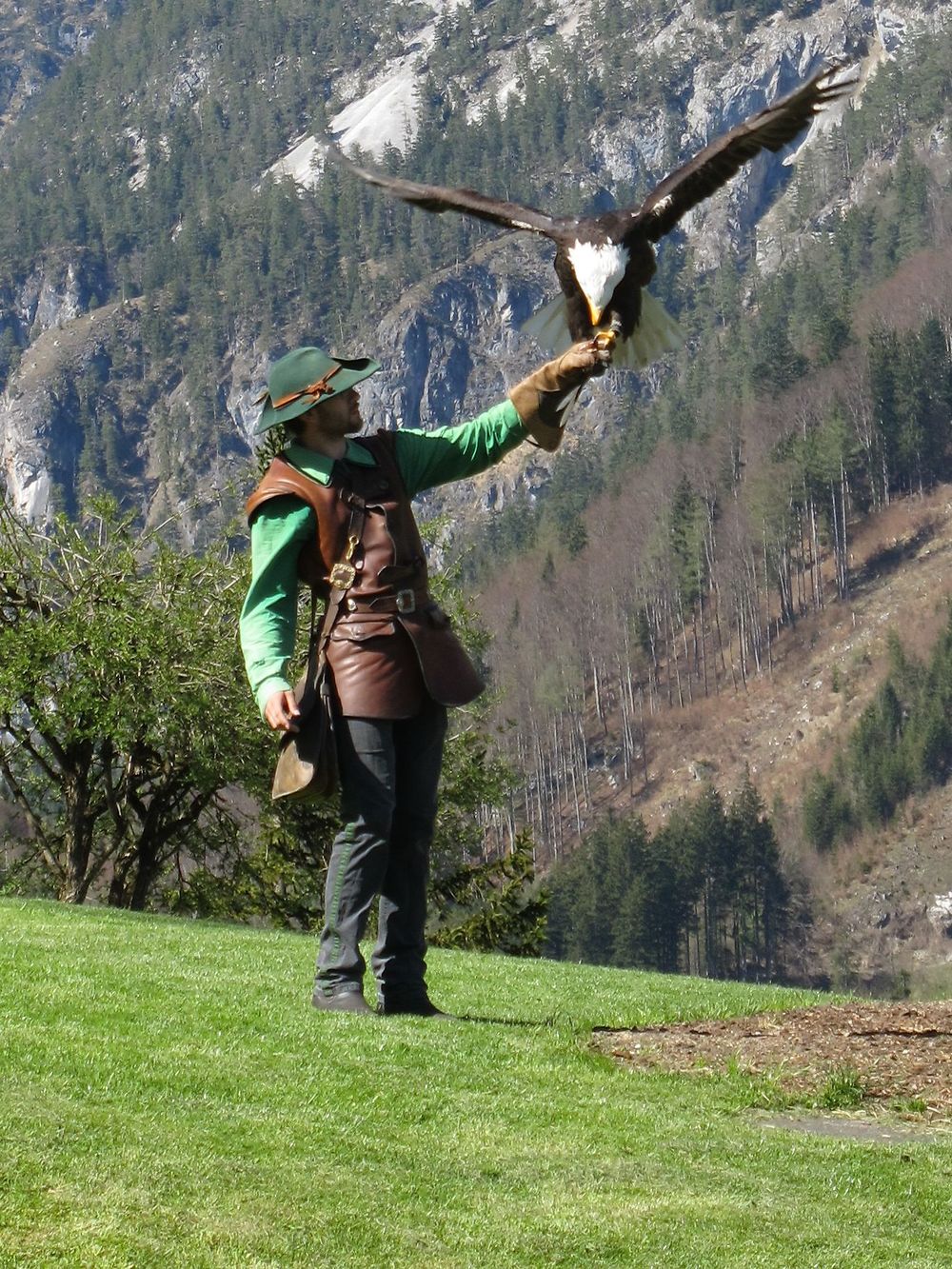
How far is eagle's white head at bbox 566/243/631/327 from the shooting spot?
375 inches

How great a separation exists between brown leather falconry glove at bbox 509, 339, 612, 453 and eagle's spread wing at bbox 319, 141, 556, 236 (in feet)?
6.53

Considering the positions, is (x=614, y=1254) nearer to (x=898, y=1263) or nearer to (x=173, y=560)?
(x=898, y=1263)

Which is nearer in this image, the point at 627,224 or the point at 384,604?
the point at 384,604

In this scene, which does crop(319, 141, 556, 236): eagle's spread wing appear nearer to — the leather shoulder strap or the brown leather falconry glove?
the brown leather falconry glove

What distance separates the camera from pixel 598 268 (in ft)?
31.5

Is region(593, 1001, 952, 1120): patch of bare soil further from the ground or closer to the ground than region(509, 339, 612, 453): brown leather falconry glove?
closer to the ground

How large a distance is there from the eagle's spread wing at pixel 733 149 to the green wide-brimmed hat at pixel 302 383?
2.37 m

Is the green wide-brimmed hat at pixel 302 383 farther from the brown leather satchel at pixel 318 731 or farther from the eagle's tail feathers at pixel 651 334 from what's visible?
the eagle's tail feathers at pixel 651 334

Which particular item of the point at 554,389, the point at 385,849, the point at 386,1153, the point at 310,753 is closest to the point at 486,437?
the point at 554,389

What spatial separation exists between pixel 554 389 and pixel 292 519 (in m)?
1.28

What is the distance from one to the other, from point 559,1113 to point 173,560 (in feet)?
71.2

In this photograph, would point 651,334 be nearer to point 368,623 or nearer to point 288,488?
point 288,488

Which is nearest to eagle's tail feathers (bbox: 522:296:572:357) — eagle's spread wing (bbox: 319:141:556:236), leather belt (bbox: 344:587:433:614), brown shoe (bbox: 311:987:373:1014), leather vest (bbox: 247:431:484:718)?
eagle's spread wing (bbox: 319:141:556:236)

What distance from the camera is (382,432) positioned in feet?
27.7
